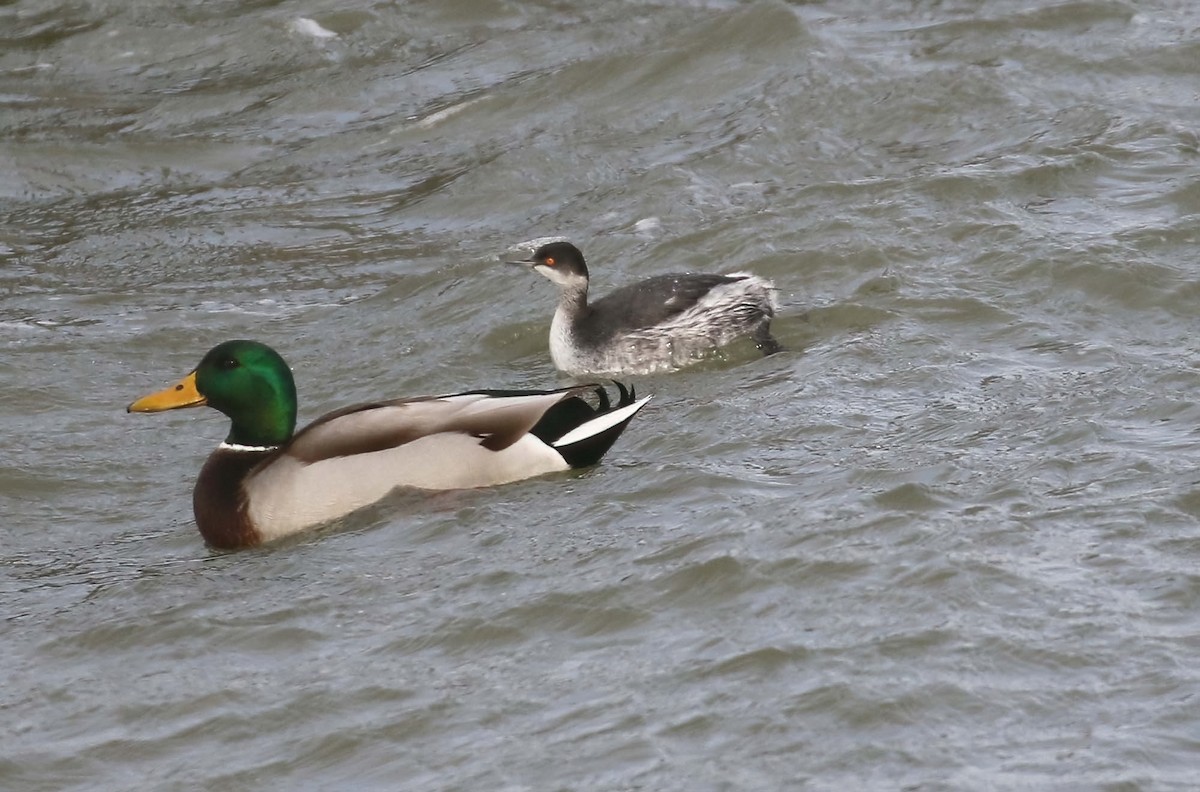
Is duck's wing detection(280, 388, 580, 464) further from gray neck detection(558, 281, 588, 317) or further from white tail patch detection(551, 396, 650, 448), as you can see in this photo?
gray neck detection(558, 281, 588, 317)

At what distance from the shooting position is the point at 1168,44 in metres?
13.9

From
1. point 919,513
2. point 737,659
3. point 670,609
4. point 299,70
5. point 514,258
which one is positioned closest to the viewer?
point 737,659

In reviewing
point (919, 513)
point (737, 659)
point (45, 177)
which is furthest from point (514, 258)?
point (737, 659)

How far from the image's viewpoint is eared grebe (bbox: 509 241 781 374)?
33.5 feet

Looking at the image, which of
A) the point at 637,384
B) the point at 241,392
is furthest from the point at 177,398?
the point at 637,384

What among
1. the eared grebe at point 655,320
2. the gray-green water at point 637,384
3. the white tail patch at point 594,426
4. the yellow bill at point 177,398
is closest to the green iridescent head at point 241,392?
the yellow bill at point 177,398

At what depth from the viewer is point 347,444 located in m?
8.27

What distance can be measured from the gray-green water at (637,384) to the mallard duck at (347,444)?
13cm

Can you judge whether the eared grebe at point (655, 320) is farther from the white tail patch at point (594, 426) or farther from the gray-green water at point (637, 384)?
the white tail patch at point (594, 426)

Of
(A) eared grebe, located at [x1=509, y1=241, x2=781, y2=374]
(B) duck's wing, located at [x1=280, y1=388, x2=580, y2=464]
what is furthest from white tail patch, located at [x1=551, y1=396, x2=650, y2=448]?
(A) eared grebe, located at [x1=509, y1=241, x2=781, y2=374]

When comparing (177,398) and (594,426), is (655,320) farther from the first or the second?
(177,398)

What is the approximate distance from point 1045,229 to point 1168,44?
351cm

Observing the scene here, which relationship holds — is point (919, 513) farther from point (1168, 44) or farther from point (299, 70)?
point (299, 70)

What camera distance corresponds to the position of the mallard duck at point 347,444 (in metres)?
8.17
